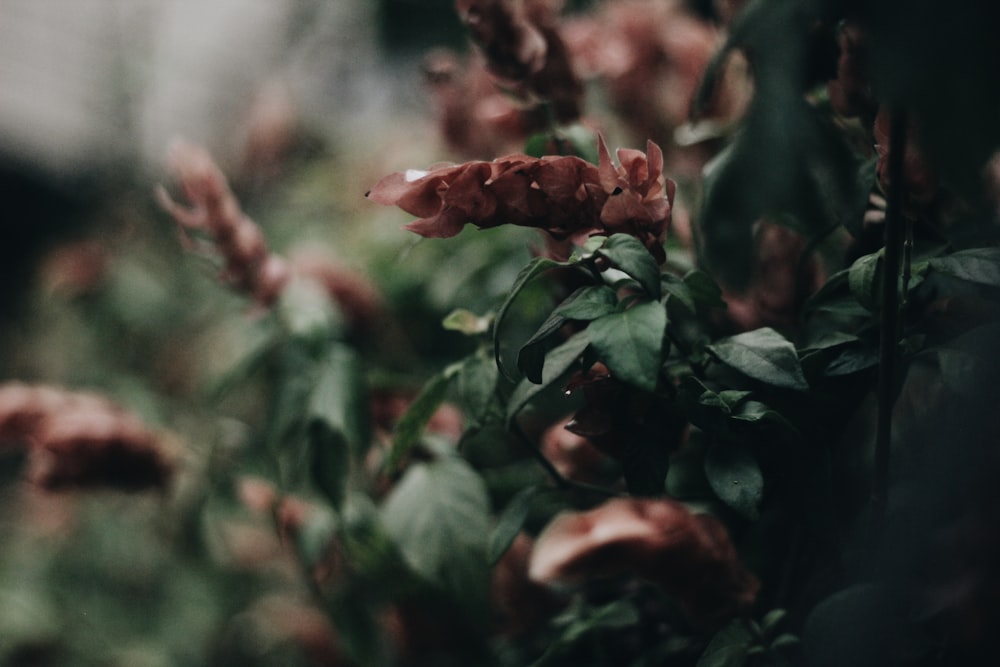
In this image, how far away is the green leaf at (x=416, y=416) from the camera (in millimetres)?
569

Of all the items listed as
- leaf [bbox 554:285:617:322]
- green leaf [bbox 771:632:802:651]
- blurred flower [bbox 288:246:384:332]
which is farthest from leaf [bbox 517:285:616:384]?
blurred flower [bbox 288:246:384:332]

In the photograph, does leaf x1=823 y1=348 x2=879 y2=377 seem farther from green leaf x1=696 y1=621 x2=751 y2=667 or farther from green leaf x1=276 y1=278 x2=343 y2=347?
green leaf x1=276 y1=278 x2=343 y2=347

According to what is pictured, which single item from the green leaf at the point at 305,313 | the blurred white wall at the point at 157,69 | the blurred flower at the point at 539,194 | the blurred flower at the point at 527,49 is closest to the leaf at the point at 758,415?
the blurred flower at the point at 539,194

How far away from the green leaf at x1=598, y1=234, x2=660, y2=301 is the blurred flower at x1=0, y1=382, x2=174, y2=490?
0.68m

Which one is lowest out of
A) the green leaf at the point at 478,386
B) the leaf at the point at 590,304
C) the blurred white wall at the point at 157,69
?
the blurred white wall at the point at 157,69

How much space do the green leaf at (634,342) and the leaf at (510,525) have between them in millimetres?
188

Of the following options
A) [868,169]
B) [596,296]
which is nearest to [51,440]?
[596,296]

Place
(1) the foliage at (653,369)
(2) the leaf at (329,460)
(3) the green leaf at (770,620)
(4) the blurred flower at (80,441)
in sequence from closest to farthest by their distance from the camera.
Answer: (1) the foliage at (653,369)
(3) the green leaf at (770,620)
(2) the leaf at (329,460)
(4) the blurred flower at (80,441)

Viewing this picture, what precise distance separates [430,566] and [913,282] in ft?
1.39

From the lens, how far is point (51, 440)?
858mm

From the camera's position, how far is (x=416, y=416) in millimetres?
576

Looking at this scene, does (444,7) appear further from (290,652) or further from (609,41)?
(290,652)

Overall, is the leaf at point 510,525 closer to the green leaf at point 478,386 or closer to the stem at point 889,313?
the green leaf at point 478,386

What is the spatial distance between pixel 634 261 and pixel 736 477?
0.13 meters
